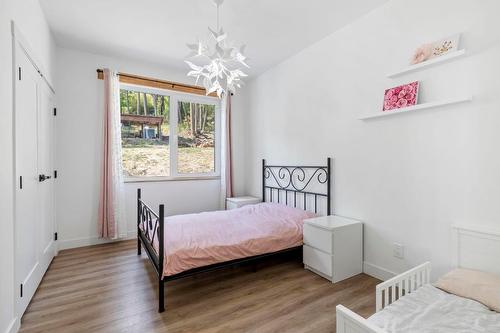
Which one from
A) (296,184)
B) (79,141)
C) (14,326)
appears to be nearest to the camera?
(14,326)

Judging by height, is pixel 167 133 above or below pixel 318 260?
above

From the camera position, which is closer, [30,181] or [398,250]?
[30,181]

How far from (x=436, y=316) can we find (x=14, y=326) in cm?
264

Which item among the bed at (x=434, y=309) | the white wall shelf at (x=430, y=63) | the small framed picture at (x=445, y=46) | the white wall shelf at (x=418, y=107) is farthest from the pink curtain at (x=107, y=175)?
the small framed picture at (x=445, y=46)

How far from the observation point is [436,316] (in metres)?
1.33

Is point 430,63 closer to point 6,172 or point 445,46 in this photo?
point 445,46

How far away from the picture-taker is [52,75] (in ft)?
10.3

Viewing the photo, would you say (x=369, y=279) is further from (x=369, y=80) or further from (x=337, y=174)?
(x=369, y=80)

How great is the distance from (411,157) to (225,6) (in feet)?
7.55

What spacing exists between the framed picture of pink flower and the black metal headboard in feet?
3.07

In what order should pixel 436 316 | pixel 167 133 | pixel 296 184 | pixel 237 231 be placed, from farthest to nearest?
pixel 167 133 → pixel 296 184 → pixel 237 231 → pixel 436 316

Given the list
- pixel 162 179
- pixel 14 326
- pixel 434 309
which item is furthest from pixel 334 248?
pixel 162 179

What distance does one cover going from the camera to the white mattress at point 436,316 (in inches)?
48.5

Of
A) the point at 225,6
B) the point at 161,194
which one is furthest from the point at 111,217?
the point at 225,6
